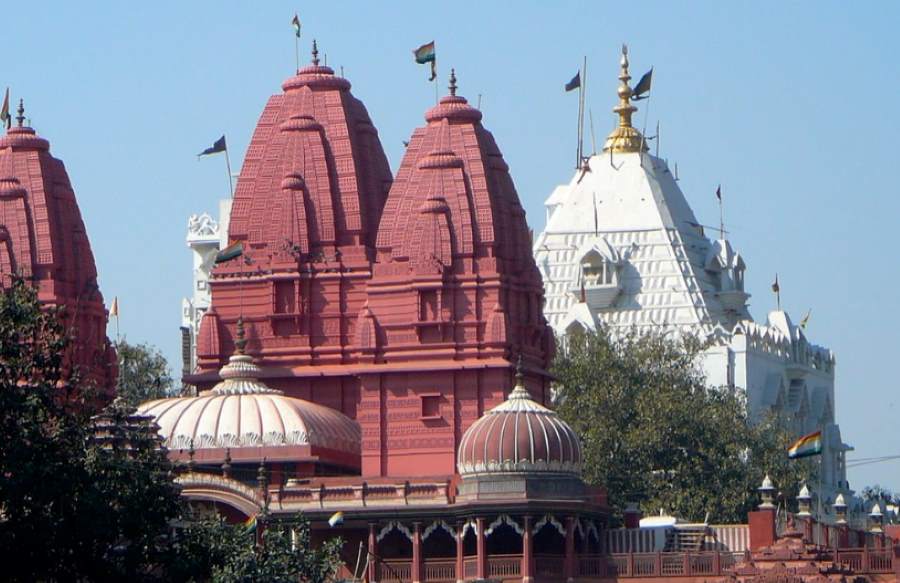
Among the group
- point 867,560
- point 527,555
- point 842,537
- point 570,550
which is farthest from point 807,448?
point 527,555

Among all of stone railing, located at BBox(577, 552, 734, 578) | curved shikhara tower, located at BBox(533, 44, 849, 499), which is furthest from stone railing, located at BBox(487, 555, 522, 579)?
curved shikhara tower, located at BBox(533, 44, 849, 499)

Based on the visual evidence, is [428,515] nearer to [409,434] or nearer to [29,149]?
[409,434]

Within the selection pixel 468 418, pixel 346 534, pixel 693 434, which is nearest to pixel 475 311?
pixel 468 418

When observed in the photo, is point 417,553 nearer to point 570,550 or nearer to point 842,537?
point 570,550

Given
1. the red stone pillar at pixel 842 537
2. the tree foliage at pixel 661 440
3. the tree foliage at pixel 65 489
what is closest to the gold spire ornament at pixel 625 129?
the tree foliage at pixel 661 440

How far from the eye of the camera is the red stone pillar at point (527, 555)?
69.5m

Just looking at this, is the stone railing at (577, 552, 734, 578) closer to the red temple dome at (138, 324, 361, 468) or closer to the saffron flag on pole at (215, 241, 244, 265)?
the red temple dome at (138, 324, 361, 468)

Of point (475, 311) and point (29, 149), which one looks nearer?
point (475, 311)

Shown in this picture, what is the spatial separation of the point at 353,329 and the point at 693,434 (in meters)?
12.2

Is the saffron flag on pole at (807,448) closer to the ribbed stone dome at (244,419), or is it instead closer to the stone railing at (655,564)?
the stone railing at (655,564)

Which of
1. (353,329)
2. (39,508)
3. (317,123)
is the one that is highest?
(317,123)

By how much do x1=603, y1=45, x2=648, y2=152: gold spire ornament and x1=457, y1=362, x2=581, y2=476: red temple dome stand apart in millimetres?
46942

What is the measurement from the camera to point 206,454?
7394cm

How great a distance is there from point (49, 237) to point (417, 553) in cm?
1518
